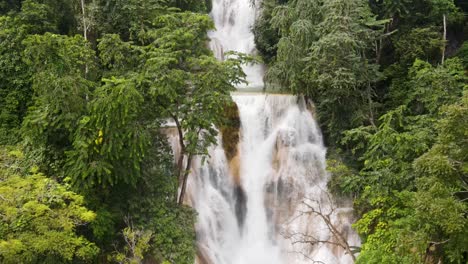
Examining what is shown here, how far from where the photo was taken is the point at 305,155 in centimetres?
1672

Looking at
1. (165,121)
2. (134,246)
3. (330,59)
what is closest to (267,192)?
(165,121)

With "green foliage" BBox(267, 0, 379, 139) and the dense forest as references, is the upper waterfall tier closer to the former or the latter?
the dense forest

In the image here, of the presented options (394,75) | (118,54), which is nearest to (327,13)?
(394,75)

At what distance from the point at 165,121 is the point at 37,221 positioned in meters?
5.33

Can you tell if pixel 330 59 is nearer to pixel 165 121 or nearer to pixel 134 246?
pixel 165 121

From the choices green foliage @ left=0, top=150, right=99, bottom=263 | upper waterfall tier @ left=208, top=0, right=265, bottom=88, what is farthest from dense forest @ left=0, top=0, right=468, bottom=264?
upper waterfall tier @ left=208, top=0, right=265, bottom=88

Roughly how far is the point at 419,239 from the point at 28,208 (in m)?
9.11

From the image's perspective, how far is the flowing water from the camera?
14922 millimetres

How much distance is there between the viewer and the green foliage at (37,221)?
9.45 meters

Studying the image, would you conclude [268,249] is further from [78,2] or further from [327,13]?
[78,2]

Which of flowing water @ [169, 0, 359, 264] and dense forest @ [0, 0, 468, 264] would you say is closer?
dense forest @ [0, 0, 468, 264]

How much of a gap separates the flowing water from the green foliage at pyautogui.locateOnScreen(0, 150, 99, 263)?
480 cm

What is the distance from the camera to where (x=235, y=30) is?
26.0 meters

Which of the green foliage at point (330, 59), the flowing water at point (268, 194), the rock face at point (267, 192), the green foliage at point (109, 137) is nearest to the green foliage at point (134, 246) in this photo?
the green foliage at point (109, 137)
